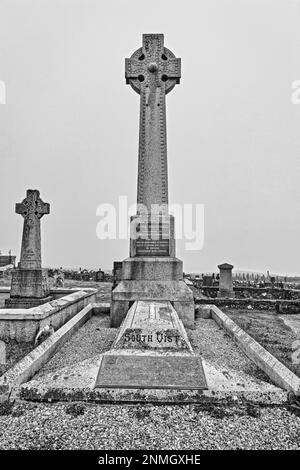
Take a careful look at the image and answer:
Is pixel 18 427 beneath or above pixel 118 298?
beneath

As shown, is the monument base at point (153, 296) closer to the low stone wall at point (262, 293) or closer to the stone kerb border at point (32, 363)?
the stone kerb border at point (32, 363)

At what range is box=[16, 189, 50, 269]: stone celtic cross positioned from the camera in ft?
35.3

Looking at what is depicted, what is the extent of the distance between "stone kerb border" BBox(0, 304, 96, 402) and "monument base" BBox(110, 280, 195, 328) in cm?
112

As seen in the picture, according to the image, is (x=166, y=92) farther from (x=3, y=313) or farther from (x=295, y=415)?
(x=295, y=415)

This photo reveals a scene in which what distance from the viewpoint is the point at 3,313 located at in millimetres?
5980

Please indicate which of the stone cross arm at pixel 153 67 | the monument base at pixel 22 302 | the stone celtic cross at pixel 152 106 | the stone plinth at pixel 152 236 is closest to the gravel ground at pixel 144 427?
the stone plinth at pixel 152 236

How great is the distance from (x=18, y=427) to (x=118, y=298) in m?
4.66

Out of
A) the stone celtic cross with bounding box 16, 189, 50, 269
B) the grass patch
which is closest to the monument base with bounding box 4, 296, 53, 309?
the stone celtic cross with bounding box 16, 189, 50, 269

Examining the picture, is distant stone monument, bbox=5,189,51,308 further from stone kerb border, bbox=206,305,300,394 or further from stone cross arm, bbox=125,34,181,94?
stone kerb border, bbox=206,305,300,394

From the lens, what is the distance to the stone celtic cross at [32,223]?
1077 cm

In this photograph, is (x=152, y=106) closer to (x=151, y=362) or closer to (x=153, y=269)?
(x=153, y=269)

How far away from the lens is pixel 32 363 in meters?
4.03

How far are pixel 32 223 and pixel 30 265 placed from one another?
63.3 inches
